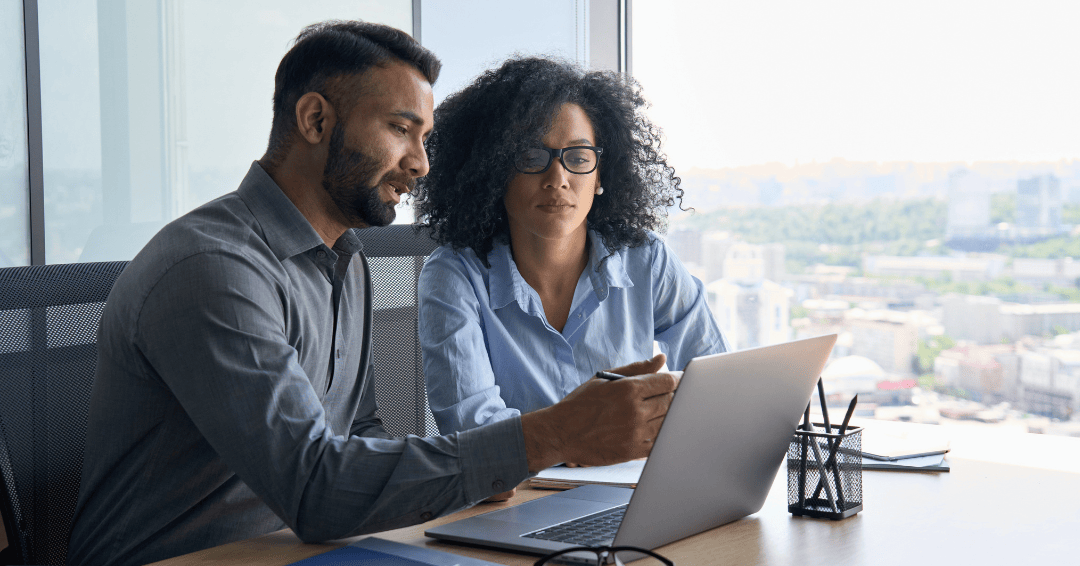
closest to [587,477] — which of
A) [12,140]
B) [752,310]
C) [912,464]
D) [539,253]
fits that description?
[912,464]

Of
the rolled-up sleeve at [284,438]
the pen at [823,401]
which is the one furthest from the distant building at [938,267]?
the rolled-up sleeve at [284,438]

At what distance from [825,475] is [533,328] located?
29.5 inches

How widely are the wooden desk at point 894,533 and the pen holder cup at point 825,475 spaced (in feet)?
0.07

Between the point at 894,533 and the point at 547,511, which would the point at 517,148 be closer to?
the point at 547,511

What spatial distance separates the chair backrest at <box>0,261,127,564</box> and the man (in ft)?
0.11

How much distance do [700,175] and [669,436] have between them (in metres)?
2.52

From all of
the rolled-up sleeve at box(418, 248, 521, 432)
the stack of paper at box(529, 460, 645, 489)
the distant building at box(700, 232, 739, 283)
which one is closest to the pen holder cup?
the stack of paper at box(529, 460, 645, 489)

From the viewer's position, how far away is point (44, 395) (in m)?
1.11

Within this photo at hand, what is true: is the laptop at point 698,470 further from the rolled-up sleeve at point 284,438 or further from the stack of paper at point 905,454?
the stack of paper at point 905,454

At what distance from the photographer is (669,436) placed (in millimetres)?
874

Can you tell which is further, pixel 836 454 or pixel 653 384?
pixel 836 454

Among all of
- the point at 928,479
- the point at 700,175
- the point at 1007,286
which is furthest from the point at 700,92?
the point at 928,479

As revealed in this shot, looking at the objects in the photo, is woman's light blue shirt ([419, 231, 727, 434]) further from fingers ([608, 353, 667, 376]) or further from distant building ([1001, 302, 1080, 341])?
distant building ([1001, 302, 1080, 341])

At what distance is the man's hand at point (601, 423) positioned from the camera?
0.98 metres
